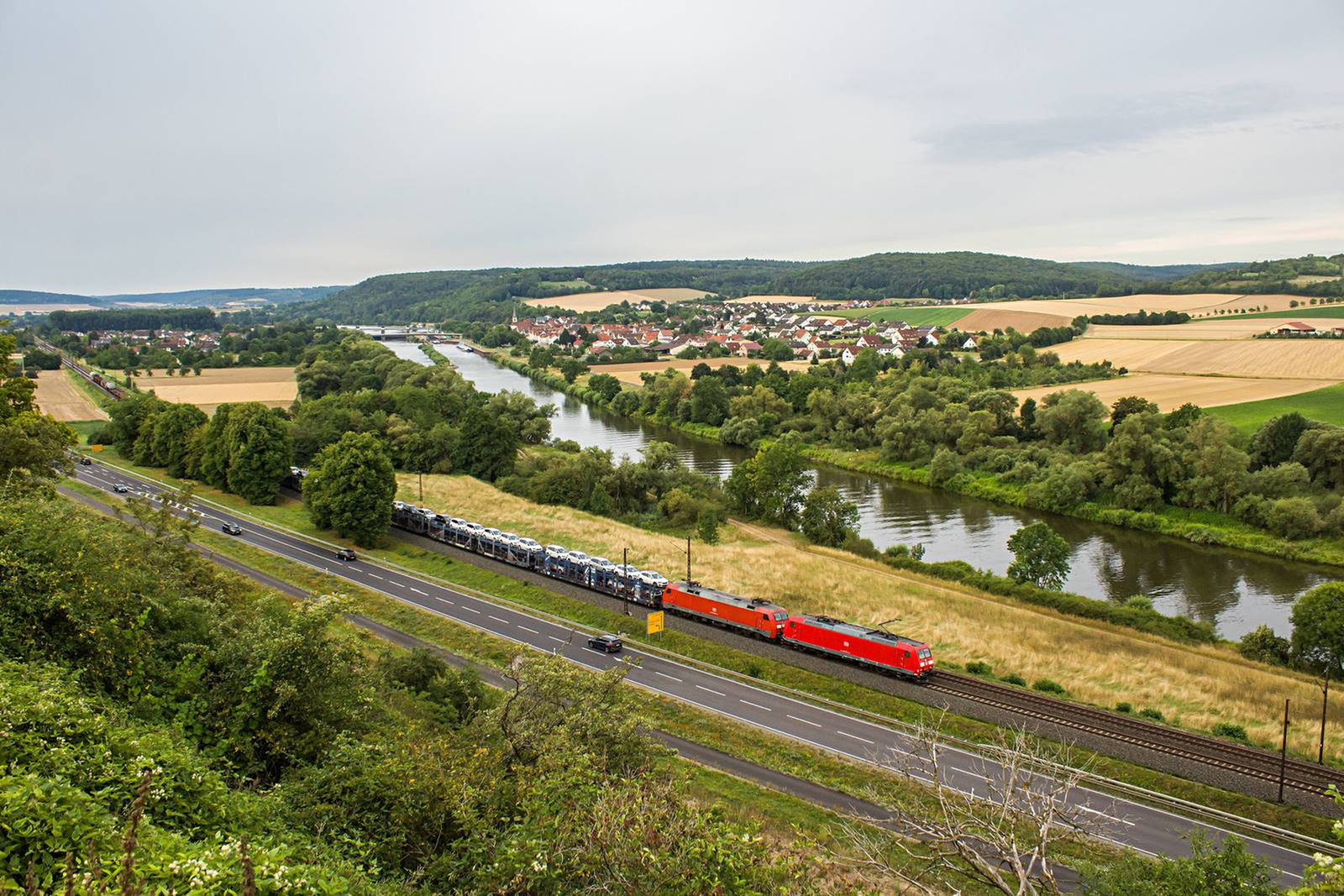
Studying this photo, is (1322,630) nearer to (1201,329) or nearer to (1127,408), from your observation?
(1127,408)

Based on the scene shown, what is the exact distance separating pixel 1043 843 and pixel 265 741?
12.6 meters

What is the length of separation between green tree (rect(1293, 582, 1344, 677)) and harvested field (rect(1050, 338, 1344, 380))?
188 ft

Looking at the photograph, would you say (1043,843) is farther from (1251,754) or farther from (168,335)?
(168,335)

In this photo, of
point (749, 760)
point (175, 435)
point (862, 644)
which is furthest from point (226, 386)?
point (749, 760)

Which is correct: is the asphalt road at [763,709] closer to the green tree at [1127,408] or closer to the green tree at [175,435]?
the green tree at [175,435]

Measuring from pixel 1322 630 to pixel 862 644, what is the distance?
17.9 m

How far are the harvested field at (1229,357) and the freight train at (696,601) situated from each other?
70987 mm

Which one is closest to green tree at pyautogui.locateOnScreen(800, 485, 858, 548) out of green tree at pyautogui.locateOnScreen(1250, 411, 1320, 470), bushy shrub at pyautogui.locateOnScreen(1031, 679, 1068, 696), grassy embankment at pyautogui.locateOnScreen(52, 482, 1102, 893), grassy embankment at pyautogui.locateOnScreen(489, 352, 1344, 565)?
grassy embankment at pyautogui.locateOnScreen(489, 352, 1344, 565)

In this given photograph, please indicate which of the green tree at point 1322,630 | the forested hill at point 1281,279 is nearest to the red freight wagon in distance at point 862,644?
the green tree at point 1322,630

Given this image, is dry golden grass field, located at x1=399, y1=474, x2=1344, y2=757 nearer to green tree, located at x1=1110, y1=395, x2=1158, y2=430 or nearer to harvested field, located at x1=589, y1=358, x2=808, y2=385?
green tree, located at x1=1110, y1=395, x2=1158, y2=430

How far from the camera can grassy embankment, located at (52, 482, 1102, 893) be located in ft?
63.3

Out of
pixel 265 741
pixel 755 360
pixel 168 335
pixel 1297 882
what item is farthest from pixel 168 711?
pixel 168 335

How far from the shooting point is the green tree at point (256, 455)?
169ft

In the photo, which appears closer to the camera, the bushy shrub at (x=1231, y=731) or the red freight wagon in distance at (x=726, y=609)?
the bushy shrub at (x=1231, y=731)
